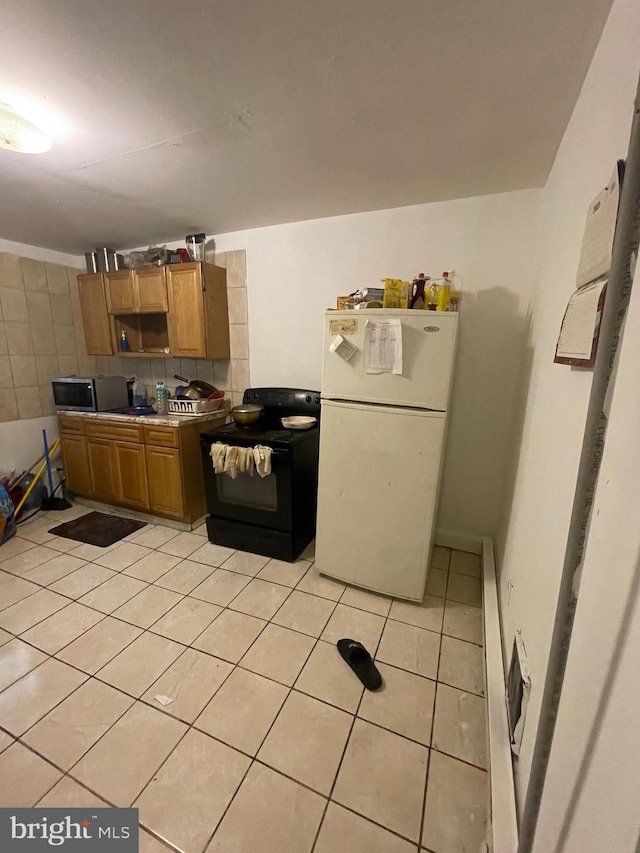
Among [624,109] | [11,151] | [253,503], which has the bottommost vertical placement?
[253,503]

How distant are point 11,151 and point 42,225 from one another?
113 cm

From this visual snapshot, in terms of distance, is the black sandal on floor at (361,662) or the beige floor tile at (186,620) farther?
the beige floor tile at (186,620)

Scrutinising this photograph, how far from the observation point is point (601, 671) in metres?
0.50

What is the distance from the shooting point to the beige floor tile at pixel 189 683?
4.24 ft

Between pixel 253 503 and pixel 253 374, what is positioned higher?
pixel 253 374

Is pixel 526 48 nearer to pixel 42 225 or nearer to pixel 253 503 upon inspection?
pixel 253 503

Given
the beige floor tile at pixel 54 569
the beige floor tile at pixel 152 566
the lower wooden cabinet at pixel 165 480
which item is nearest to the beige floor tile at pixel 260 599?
the beige floor tile at pixel 152 566

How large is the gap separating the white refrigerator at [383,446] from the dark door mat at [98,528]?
1605 mm

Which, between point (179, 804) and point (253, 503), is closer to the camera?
point (179, 804)

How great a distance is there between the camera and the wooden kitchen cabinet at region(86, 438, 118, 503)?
2.71 meters

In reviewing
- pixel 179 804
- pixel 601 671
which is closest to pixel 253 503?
pixel 179 804

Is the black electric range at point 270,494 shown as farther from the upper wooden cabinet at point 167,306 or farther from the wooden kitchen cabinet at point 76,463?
the wooden kitchen cabinet at point 76,463

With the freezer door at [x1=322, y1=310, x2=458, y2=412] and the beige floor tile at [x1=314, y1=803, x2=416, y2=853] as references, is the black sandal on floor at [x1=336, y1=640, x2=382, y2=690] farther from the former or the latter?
the freezer door at [x1=322, y1=310, x2=458, y2=412]

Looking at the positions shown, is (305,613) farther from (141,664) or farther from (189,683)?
(141,664)
